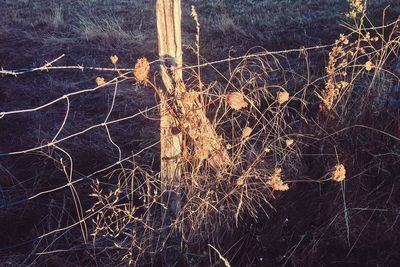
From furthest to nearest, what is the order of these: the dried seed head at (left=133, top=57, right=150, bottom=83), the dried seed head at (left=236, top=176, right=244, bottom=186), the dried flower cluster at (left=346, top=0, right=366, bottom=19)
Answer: the dried flower cluster at (left=346, top=0, right=366, bottom=19) < the dried seed head at (left=236, top=176, right=244, bottom=186) < the dried seed head at (left=133, top=57, right=150, bottom=83)

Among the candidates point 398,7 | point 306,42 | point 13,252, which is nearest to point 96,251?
point 13,252

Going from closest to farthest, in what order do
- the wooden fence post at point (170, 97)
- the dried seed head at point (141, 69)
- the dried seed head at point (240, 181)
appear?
the dried seed head at point (141, 69) → the wooden fence post at point (170, 97) → the dried seed head at point (240, 181)

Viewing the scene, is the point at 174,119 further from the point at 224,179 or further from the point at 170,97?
the point at 224,179

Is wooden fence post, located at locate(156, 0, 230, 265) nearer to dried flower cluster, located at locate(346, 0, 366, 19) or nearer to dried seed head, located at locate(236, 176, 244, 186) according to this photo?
dried seed head, located at locate(236, 176, 244, 186)

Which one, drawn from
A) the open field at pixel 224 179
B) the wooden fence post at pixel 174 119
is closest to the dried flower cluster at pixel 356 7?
the open field at pixel 224 179

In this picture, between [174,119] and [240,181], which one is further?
[240,181]

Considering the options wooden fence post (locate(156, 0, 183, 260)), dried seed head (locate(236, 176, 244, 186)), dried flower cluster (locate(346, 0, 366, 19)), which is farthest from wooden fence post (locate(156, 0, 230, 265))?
dried flower cluster (locate(346, 0, 366, 19))

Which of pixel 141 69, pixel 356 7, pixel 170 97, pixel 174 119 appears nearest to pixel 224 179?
pixel 174 119

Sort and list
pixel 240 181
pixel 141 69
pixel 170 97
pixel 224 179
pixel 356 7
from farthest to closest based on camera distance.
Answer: pixel 356 7
pixel 224 179
pixel 240 181
pixel 170 97
pixel 141 69

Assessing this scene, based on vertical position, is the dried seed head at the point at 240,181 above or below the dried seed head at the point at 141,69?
below

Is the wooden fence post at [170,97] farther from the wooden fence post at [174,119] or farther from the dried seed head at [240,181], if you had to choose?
the dried seed head at [240,181]

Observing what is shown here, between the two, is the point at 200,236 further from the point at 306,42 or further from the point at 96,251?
the point at 306,42

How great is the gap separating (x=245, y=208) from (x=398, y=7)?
4649 mm

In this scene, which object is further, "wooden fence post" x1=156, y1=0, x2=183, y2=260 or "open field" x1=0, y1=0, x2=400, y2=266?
"open field" x1=0, y1=0, x2=400, y2=266
